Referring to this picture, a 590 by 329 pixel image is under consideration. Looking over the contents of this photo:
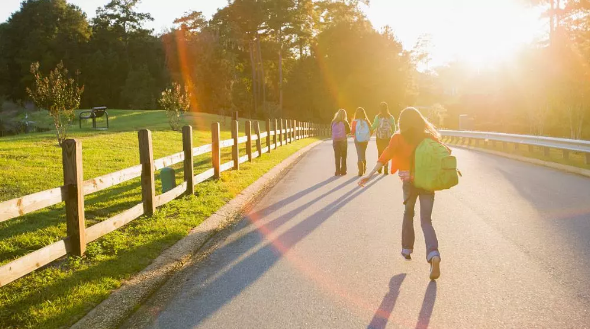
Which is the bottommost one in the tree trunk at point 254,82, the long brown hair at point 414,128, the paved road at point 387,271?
the paved road at point 387,271

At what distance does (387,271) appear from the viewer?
534 centimetres

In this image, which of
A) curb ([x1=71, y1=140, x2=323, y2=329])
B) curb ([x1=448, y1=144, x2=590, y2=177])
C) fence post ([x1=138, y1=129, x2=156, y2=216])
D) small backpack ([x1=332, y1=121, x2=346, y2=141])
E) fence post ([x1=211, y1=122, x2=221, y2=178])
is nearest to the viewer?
curb ([x1=71, y1=140, x2=323, y2=329])

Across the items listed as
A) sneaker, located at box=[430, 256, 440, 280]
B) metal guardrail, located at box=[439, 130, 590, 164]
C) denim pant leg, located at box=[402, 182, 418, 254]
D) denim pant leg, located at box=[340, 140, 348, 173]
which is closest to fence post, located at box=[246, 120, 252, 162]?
denim pant leg, located at box=[340, 140, 348, 173]

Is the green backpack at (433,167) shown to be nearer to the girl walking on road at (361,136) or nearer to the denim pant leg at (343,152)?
the girl walking on road at (361,136)

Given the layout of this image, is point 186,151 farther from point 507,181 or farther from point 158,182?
point 507,181

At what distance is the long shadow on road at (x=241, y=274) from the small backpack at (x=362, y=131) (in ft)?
18.2

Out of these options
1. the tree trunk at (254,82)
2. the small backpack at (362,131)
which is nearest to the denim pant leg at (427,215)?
the small backpack at (362,131)

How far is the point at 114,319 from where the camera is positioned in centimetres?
411

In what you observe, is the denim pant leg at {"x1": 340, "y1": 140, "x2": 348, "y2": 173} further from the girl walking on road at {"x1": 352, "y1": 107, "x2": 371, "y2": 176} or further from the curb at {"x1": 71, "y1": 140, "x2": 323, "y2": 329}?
the curb at {"x1": 71, "y1": 140, "x2": 323, "y2": 329}

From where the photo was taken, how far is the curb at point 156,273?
4111 mm

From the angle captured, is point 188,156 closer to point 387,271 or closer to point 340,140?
point 387,271

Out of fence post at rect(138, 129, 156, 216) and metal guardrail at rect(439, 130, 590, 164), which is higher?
fence post at rect(138, 129, 156, 216)

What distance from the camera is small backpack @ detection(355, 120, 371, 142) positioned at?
1377 centimetres

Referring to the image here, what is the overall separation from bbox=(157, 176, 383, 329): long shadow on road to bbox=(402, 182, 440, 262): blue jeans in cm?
143
